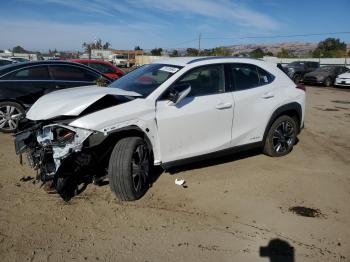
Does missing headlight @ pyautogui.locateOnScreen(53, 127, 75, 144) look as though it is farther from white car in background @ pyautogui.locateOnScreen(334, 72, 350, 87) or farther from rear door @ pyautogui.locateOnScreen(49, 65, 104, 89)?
white car in background @ pyautogui.locateOnScreen(334, 72, 350, 87)

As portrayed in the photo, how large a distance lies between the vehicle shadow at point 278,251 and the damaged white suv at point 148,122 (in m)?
1.64

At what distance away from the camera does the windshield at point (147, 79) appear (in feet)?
15.9

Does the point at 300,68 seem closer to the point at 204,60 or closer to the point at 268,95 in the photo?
the point at 268,95

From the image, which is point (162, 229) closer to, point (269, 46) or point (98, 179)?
point (98, 179)

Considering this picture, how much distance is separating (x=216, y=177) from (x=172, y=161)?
2.84 ft

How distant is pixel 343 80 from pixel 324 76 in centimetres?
130

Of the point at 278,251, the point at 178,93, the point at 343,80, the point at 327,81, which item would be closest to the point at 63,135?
the point at 178,93

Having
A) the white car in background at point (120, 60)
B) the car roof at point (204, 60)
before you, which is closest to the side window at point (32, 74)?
the car roof at point (204, 60)

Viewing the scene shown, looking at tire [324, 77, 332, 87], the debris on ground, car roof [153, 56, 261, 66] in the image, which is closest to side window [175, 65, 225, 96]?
car roof [153, 56, 261, 66]

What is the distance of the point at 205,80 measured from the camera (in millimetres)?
5102

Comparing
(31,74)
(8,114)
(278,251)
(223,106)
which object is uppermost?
(31,74)

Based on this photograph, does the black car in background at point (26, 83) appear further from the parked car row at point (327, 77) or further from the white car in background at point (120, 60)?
the white car in background at point (120, 60)

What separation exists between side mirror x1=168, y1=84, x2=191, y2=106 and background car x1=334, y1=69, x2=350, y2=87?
771 inches

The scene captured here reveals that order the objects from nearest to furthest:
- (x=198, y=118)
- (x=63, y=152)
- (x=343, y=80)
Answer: (x=63, y=152) < (x=198, y=118) < (x=343, y=80)
